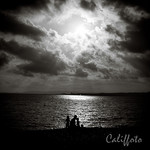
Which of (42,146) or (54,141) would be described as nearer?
(42,146)

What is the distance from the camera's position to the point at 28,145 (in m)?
17.0

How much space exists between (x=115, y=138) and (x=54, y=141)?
641 cm

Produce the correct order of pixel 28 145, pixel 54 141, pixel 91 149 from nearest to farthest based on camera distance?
pixel 91 149
pixel 28 145
pixel 54 141

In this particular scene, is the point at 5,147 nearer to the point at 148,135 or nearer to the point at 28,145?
the point at 28,145

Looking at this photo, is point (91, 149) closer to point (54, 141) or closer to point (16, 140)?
point (54, 141)

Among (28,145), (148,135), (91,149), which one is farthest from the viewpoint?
(148,135)

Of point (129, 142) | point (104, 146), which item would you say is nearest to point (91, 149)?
point (104, 146)

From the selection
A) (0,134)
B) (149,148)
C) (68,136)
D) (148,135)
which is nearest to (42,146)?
(68,136)

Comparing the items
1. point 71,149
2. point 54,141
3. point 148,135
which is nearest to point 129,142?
point 148,135

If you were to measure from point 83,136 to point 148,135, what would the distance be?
7243 millimetres

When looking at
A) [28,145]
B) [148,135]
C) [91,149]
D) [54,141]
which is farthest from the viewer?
[148,135]

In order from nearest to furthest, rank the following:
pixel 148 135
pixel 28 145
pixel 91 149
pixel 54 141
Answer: pixel 91 149
pixel 28 145
pixel 54 141
pixel 148 135

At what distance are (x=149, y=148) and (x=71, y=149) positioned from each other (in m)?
6.81

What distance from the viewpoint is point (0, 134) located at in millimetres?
21562
